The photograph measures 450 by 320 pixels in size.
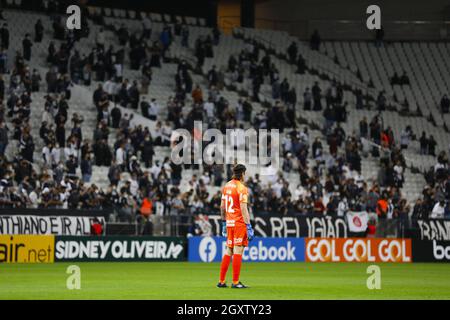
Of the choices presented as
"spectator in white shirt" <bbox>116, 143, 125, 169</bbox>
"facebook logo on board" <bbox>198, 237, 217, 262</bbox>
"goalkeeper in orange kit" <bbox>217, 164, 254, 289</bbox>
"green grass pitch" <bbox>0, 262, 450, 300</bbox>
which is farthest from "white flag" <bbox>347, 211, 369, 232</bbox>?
"goalkeeper in orange kit" <bbox>217, 164, 254, 289</bbox>

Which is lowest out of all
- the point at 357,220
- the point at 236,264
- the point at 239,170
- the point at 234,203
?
the point at 357,220

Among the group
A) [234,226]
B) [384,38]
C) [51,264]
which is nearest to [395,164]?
[384,38]

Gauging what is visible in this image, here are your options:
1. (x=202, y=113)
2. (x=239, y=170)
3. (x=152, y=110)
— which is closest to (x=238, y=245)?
(x=239, y=170)

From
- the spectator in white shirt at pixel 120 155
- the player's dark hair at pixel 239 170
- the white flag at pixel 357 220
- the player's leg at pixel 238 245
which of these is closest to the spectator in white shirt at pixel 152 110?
the spectator in white shirt at pixel 120 155

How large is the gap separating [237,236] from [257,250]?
690 inches

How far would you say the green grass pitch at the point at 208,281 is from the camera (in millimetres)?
20312

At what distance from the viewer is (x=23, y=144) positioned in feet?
136

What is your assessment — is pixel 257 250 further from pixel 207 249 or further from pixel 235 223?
pixel 235 223

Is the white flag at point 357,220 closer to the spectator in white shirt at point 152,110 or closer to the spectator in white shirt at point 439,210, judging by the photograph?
the spectator in white shirt at point 439,210

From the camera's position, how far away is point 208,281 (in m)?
25.2

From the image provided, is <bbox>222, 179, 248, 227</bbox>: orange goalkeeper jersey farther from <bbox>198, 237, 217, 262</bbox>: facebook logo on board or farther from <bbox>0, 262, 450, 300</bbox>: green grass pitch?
<bbox>198, 237, 217, 262</bbox>: facebook logo on board

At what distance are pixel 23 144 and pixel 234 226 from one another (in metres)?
21.8

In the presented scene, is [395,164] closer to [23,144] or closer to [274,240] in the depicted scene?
[274,240]

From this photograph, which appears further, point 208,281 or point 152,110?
point 152,110
